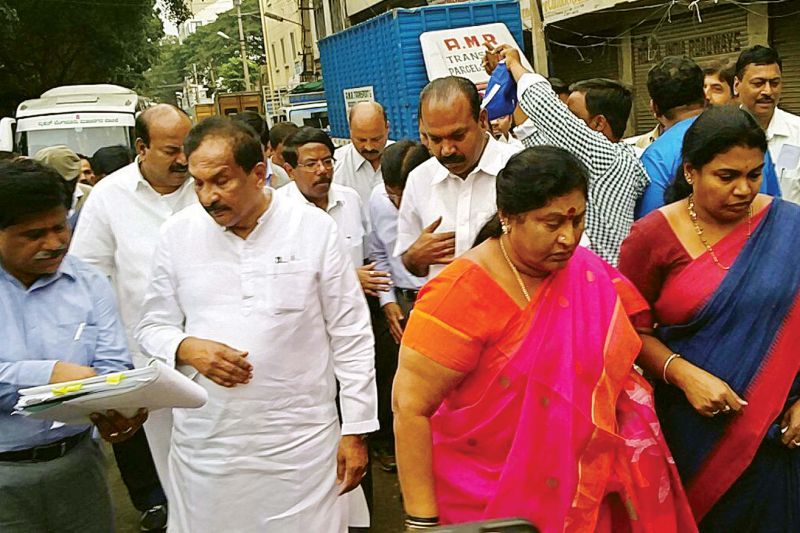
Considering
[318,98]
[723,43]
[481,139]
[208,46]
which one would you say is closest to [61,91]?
[318,98]

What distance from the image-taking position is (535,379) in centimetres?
221

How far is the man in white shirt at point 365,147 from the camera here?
219 inches

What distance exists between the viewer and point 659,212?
8.71 ft

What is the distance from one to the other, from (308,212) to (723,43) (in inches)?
380

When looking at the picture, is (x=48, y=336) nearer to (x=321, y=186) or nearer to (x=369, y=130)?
(x=321, y=186)

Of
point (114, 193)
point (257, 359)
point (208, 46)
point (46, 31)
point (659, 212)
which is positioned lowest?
point (257, 359)

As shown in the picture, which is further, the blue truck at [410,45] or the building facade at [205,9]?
the building facade at [205,9]

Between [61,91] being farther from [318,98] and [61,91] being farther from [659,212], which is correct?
[659,212]

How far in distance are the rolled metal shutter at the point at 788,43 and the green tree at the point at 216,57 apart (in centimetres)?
3937

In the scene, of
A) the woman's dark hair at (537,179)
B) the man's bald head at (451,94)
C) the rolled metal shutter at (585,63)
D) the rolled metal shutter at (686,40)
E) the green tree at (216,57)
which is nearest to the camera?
the woman's dark hair at (537,179)

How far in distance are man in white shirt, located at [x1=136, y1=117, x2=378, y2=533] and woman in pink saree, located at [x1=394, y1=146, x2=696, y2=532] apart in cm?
66

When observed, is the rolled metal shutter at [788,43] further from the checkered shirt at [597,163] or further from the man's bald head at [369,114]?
the checkered shirt at [597,163]

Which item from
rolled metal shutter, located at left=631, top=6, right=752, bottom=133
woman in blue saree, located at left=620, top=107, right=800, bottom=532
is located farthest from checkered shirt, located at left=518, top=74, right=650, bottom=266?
rolled metal shutter, located at left=631, top=6, right=752, bottom=133

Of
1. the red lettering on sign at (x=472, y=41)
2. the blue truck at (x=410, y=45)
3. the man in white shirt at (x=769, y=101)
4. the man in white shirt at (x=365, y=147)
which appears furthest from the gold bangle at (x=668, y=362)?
the red lettering on sign at (x=472, y=41)
